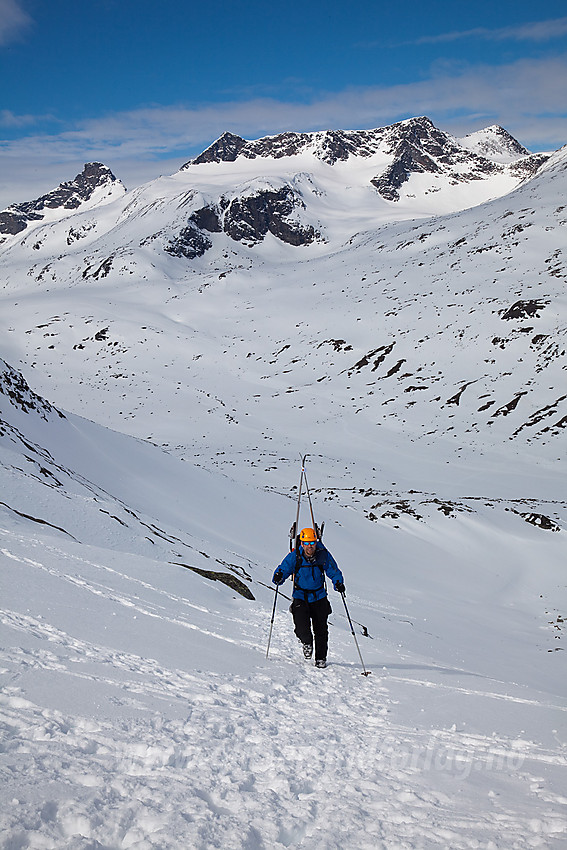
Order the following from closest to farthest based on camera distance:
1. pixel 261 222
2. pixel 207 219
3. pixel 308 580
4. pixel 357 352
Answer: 1. pixel 308 580
2. pixel 357 352
3. pixel 207 219
4. pixel 261 222

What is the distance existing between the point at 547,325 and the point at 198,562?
3937 centimetres

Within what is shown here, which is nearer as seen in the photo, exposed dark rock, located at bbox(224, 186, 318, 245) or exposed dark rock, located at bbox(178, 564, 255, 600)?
exposed dark rock, located at bbox(178, 564, 255, 600)

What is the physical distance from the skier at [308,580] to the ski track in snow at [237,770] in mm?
1437

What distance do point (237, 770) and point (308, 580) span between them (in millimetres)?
3501

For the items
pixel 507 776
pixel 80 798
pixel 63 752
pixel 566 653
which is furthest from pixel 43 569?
pixel 566 653

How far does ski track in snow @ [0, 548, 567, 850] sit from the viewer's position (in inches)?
130

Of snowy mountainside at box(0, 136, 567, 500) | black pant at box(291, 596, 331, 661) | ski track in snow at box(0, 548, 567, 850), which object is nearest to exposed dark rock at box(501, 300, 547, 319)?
snowy mountainside at box(0, 136, 567, 500)

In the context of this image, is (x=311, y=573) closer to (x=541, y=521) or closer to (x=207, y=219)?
(x=541, y=521)

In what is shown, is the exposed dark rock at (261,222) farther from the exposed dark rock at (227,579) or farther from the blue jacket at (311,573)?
the blue jacket at (311,573)

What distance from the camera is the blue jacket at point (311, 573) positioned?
24.7 ft

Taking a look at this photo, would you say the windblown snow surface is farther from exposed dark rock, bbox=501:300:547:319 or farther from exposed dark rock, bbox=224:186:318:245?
exposed dark rock, bbox=224:186:318:245

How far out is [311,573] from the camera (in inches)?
296

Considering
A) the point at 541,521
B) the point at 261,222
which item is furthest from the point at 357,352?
the point at 261,222

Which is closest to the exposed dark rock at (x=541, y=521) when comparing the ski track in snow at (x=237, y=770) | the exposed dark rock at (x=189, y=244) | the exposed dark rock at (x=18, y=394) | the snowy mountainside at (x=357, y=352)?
the snowy mountainside at (x=357, y=352)
